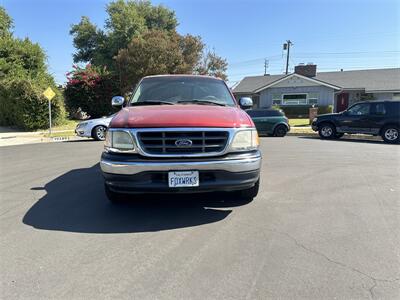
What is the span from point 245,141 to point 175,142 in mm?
887

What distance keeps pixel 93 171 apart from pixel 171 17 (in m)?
40.4

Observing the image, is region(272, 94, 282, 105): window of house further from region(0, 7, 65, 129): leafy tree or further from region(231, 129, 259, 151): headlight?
region(231, 129, 259, 151): headlight

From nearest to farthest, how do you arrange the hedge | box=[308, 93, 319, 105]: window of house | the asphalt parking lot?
the asphalt parking lot
the hedge
box=[308, 93, 319, 105]: window of house

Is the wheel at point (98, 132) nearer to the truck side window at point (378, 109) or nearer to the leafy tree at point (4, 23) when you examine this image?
the truck side window at point (378, 109)

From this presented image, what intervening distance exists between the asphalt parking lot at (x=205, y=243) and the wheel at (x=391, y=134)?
9.06 meters

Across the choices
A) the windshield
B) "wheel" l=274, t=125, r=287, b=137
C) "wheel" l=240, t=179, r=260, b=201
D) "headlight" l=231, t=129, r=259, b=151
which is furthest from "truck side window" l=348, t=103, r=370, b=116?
"headlight" l=231, t=129, r=259, b=151

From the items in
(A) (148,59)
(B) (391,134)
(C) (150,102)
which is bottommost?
(B) (391,134)

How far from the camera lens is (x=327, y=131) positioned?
53.5 feet

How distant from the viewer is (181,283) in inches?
115

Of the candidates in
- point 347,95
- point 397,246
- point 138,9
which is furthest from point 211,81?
point 138,9

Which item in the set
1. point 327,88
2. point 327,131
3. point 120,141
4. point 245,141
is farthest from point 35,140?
point 327,88

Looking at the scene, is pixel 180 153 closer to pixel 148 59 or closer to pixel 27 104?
pixel 27 104

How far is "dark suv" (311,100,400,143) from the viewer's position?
14.4 metres

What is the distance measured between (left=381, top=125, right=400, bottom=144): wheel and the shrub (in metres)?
19.4
